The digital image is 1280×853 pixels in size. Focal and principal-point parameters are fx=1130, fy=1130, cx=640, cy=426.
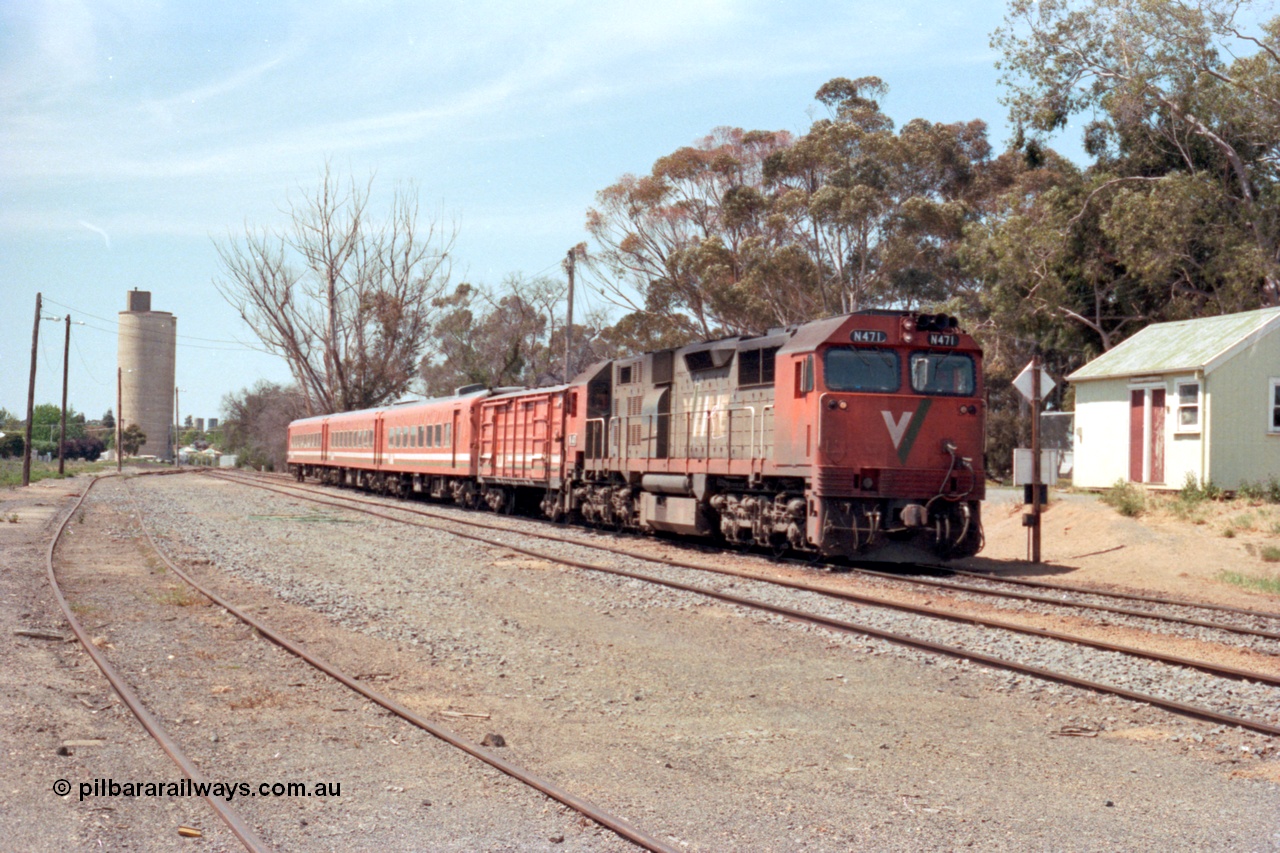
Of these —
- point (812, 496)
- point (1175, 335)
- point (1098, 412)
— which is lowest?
point (812, 496)

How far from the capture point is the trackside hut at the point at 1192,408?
2169cm

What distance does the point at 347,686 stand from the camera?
25.8 feet

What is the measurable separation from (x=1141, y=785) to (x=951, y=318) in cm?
1028

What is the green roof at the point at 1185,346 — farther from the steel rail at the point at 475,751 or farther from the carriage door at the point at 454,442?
the steel rail at the point at 475,751

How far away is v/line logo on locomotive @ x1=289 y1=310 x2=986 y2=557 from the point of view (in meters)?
14.7

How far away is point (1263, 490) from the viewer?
2094 cm

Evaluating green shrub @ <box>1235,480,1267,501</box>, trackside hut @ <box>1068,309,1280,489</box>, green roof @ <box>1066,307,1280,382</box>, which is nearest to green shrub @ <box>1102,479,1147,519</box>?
trackside hut @ <box>1068,309,1280,489</box>

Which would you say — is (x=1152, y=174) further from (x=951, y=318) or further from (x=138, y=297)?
(x=138, y=297)

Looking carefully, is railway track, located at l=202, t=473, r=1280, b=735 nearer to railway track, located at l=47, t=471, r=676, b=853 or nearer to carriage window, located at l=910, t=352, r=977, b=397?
carriage window, located at l=910, t=352, r=977, b=397

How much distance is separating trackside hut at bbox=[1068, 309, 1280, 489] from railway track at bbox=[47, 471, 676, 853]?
18333 mm

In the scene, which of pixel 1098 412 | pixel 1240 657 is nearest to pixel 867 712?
pixel 1240 657
